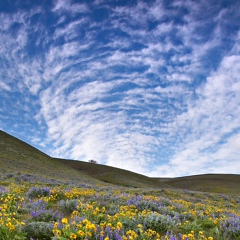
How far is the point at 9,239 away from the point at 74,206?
10.6 ft

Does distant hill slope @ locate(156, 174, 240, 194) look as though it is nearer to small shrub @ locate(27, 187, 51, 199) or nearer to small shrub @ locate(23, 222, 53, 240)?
small shrub @ locate(27, 187, 51, 199)

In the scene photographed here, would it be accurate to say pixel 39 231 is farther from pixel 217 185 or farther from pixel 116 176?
pixel 217 185

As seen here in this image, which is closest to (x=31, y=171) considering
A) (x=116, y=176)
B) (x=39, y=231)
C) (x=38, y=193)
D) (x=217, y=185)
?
(x=38, y=193)

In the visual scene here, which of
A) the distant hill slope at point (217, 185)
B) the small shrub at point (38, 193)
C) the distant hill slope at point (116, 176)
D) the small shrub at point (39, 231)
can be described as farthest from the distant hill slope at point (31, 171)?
the distant hill slope at point (217, 185)

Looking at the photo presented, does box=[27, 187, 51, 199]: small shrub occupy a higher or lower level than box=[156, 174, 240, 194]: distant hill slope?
lower

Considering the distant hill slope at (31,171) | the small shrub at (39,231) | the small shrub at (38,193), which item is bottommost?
the small shrub at (39,231)

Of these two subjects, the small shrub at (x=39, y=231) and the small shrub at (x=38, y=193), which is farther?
the small shrub at (x=38, y=193)

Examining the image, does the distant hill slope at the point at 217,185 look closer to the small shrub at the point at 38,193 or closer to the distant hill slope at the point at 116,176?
the distant hill slope at the point at 116,176

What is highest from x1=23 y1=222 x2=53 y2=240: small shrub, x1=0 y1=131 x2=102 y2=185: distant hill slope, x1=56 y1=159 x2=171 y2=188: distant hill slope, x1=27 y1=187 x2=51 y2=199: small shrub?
x1=56 y1=159 x2=171 y2=188: distant hill slope

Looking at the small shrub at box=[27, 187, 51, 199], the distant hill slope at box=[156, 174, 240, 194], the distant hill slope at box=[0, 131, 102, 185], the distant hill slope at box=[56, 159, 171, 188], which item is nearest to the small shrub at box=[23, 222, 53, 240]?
the small shrub at box=[27, 187, 51, 199]

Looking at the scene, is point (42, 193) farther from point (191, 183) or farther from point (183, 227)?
point (191, 183)

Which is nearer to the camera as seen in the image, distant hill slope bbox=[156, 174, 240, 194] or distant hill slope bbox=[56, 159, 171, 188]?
distant hill slope bbox=[56, 159, 171, 188]

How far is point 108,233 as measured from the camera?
15.3ft

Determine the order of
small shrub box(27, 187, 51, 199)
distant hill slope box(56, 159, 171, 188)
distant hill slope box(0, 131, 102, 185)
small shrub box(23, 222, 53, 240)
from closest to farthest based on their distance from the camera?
small shrub box(23, 222, 53, 240), small shrub box(27, 187, 51, 199), distant hill slope box(0, 131, 102, 185), distant hill slope box(56, 159, 171, 188)
